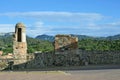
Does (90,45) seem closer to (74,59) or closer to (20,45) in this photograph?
(74,59)

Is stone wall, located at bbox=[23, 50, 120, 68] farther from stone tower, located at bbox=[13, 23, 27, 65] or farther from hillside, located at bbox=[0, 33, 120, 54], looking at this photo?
hillside, located at bbox=[0, 33, 120, 54]

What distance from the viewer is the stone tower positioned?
2377cm

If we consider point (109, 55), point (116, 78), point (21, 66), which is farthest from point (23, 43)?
point (116, 78)

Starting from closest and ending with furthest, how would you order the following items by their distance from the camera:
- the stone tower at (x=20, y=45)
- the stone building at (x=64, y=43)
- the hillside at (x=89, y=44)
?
1. the stone tower at (x=20, y=45)
2. the stone building at (x=64, y=43)
3. the hillside at (x=89, y=44)

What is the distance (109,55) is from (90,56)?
115 centimetres

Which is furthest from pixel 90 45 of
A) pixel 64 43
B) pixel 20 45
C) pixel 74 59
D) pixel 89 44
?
pixel 20 45

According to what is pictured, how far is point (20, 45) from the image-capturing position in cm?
2412

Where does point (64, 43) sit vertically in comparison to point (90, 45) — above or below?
below

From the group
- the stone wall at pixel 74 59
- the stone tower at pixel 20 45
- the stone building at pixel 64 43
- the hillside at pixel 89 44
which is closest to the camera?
the stone tower at pixel 20 45

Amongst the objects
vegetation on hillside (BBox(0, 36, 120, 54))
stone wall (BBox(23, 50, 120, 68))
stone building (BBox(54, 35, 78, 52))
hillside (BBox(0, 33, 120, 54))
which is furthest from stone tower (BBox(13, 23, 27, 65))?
vegetation on hillside (BBox(0, 36, 120, 54))

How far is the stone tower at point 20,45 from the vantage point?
23.8m

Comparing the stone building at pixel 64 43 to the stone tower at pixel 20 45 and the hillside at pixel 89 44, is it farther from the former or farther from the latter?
the hillside at pixel 89 44

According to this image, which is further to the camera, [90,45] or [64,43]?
[90,45]

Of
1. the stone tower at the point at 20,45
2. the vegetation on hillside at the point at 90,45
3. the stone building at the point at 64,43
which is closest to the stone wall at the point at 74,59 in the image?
the stone tower at the point at 20,45
